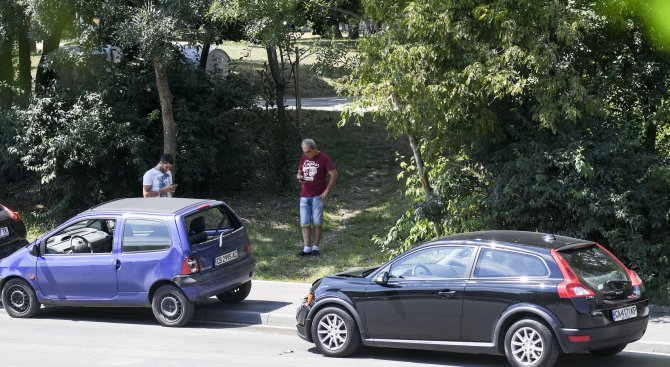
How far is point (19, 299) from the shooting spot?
12.3 meters

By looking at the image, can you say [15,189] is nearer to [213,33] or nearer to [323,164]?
[213,33]

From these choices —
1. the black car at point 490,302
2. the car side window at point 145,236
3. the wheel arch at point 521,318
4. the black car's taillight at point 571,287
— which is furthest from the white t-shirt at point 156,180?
the black car's taillight at point 571,287

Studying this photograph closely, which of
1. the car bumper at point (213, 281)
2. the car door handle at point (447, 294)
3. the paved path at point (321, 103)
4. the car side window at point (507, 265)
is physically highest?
the paved path at point (321, 103)

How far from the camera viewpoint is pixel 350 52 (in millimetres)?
17734

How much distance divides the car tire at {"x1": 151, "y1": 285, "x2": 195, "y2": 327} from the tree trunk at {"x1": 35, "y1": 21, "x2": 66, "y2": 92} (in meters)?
7.91

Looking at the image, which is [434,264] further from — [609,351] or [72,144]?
[72,144]

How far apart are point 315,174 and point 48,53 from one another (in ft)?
21.3

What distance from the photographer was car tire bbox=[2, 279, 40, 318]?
1216 cm

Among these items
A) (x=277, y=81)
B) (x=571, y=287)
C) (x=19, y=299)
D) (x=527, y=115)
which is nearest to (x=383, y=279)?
(x=571, y=287)

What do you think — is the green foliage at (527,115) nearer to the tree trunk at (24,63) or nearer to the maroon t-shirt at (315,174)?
the maroon t-shirt at (315,174)

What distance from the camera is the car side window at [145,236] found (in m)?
11.3

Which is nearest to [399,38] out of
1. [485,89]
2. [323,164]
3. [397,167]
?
[485,89]

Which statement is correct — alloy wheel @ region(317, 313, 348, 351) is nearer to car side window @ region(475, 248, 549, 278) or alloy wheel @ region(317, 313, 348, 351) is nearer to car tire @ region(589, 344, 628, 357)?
car side window @ region(475, 248, 549, 278)

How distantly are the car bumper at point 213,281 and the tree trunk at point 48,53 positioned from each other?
7.85m
